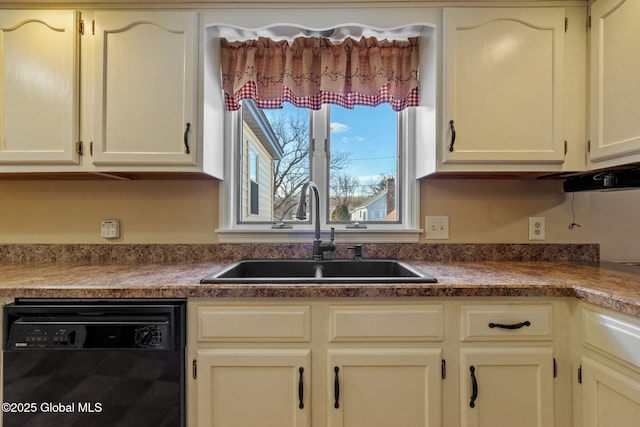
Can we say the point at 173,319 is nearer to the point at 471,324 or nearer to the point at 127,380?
the point at 127,380

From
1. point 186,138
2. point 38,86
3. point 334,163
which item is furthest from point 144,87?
point 334,163

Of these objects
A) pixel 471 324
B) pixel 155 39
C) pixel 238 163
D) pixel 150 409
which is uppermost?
pixel 155 39

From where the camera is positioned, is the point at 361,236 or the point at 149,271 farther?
the point at 361,236

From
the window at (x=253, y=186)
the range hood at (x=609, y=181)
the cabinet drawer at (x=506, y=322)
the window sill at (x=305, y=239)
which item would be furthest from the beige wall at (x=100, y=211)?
the range hood at (x=609, y=181)

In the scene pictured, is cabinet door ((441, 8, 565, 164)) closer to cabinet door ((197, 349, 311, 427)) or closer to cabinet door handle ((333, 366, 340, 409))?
cabinet door handle ((333, 366, 340, 409))

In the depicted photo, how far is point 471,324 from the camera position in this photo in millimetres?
1179

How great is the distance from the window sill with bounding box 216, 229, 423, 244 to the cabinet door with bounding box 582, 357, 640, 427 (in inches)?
34.7

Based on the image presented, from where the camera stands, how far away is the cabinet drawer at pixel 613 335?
3.19ft

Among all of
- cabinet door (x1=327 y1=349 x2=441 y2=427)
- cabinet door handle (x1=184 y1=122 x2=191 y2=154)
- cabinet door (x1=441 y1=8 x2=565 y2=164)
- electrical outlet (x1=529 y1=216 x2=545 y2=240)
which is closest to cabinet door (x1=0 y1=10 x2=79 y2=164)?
cabinet door handle (x1=184 y1=122 x2=191 y2=154)

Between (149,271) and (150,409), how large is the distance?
1.81 ft

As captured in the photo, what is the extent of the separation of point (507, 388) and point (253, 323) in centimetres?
94

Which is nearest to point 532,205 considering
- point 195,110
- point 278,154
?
point 278,154

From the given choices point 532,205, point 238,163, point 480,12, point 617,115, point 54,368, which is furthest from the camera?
point 238,163

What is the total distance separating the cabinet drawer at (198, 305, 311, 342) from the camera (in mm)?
1163
